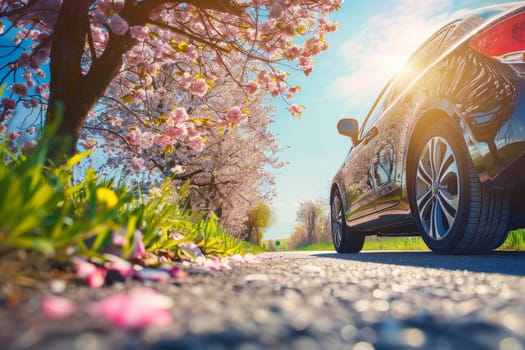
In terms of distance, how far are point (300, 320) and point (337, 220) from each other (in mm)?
5144

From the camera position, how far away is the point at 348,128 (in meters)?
5.08

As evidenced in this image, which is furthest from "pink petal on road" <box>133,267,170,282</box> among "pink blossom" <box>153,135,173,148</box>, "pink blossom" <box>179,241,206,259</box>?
"pink blossom" <box>153,135,173,148</box>

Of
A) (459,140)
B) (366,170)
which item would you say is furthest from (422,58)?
(366,170)

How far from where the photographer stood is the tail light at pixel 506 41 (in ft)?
7.51

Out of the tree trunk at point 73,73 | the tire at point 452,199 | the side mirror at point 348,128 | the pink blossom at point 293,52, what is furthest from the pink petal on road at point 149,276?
the pink blossom at point 293,52

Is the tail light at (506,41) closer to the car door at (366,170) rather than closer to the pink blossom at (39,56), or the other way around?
the car door at (366,170)

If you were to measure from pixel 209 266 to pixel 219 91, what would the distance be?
40.9ft

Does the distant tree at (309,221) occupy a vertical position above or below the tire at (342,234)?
above

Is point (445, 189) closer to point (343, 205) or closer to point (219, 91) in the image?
point (343, 205)

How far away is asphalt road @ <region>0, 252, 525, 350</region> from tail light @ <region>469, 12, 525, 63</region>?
150 centimetres

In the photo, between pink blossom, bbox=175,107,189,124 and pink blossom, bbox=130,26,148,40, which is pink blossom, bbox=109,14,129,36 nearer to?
pink blossom, bbox=130,26,148,40

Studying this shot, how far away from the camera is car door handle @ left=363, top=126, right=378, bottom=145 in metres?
4.19

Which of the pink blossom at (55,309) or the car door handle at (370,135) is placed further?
the car door handle at (370,135)

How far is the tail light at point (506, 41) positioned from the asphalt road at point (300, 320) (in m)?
1.50
